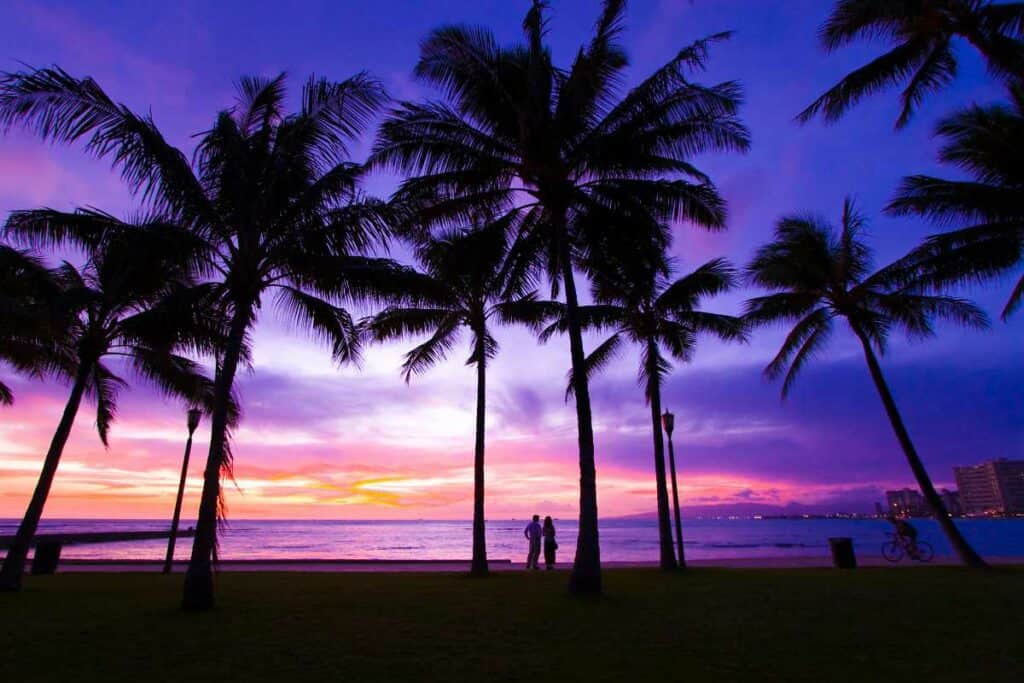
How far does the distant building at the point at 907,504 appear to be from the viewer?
114856 mm

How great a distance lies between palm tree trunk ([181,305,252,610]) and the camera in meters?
8.59

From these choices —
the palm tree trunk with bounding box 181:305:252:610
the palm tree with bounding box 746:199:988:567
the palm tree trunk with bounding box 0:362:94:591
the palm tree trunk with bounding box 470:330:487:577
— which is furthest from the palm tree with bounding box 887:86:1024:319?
the palm tree trunk with bounding box 0:362:94:591

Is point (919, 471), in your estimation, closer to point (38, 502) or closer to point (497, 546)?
point (38, 502)

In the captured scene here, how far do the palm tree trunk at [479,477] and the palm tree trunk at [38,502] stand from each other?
8989 millimetres

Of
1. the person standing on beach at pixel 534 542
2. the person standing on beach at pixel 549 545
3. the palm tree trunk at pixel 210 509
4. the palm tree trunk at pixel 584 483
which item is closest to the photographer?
the palm tree trunk at pixel 210 509

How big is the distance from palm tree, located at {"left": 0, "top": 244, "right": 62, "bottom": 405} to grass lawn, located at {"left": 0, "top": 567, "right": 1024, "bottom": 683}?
488 cm

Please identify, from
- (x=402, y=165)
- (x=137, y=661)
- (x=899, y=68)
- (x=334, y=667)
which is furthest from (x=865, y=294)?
(x=137, y=661)

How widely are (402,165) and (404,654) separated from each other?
9773mm

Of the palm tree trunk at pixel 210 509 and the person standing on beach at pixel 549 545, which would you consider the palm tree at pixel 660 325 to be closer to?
the person standing on beach at pixel 549 545

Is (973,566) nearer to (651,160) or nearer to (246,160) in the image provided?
(651,160)

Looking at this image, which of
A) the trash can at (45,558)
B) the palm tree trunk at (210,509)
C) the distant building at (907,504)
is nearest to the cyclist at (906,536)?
the palm tree trunk at (210,509)

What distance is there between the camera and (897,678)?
16.2 feet

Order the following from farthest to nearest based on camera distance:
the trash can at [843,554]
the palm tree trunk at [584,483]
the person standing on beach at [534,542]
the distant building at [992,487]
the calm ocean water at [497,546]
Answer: the distant building at [992,487] → the calm ocean water at [497,546] → the person standing on beach at [534,542] → the trash can at [843,554] → the palm tree trunk at [584,483]

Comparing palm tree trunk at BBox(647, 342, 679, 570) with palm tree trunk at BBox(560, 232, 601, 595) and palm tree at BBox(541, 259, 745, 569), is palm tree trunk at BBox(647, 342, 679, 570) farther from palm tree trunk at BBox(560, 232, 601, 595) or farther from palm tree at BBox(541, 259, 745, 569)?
palm tree trunk at BBox(560, 232, 601, 595)
